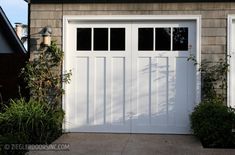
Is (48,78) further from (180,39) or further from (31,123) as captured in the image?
(180,39)

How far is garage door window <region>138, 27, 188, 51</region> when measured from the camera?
898 centimetres

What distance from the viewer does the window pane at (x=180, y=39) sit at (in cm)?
897

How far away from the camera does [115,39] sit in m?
9.12

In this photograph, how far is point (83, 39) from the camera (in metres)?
9.22

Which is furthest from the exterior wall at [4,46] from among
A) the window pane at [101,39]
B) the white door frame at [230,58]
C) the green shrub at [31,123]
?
the white door frame at [230,58]

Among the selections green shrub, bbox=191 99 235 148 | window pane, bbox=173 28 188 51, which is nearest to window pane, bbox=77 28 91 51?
window pane, bbox=173 28 188 51

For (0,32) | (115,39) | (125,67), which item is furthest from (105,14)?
(0,32)

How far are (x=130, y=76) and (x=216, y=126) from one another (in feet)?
6.99

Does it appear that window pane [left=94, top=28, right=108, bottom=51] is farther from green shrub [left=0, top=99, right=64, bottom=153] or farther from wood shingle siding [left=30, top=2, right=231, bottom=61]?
green shrub [left=0, top=99, right=64, bottom=153]

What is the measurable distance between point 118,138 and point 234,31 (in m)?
3.11

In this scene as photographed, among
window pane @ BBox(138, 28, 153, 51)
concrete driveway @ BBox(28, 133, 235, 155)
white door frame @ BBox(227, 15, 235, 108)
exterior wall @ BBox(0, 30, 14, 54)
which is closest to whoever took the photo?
concrete driveway @ BBox(28, 133, 235, 155)

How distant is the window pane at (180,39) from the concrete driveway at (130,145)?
1768 mm

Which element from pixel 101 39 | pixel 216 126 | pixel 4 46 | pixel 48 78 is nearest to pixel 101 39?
pixel 101 39

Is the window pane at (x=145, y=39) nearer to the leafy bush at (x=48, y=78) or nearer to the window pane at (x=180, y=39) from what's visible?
the window pane at (x=180, y=39)
